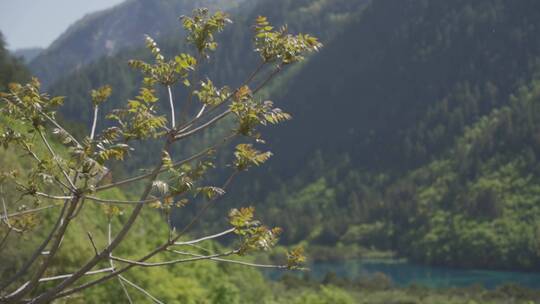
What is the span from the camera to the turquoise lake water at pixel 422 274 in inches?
4421

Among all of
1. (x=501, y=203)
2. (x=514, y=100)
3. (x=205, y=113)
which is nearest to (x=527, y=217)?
(x=501, y=203)

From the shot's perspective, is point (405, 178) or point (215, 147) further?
point (405, 178)

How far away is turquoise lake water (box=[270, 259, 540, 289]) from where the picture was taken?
112 meters

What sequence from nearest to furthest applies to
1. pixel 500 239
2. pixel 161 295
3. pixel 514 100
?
pixel 161 295
pixel 500 239
pixel 514 100

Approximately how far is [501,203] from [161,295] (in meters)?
130

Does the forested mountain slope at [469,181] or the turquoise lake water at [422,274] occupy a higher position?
the forested mountain slope at [469,181]

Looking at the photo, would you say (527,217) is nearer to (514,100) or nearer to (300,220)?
(514,100)

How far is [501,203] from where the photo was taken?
149125mm

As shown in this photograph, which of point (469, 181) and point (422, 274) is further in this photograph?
point (469, 181)

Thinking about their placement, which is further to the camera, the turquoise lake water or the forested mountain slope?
the forested mountain slope

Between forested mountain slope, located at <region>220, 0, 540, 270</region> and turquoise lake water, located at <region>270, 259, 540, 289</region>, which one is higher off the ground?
forested mountain slope, located at <region>220, 0, 540, 270</region>

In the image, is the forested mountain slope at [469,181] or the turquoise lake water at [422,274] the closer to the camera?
the turquoise lake water at [422,274]

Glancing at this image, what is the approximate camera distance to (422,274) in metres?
130

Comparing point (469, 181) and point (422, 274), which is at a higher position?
point (469, 181)
